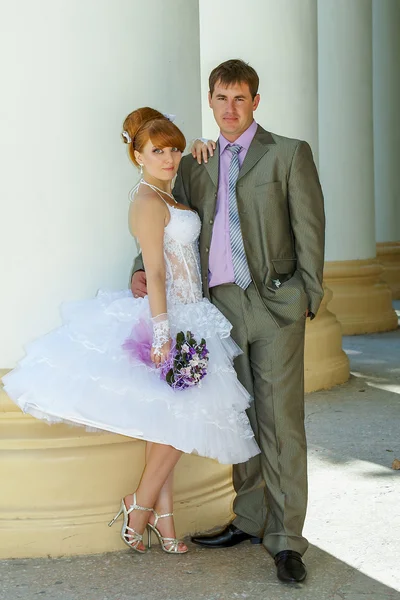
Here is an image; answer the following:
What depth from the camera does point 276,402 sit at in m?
4.57

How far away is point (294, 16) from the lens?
27.6 ft

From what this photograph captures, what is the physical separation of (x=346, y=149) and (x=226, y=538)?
7238 mm

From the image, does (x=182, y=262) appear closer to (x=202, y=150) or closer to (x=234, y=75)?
(x=202, y=150)

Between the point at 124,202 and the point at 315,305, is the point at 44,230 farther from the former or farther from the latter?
the point at 315,305

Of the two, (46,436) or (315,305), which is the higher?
(315,305)

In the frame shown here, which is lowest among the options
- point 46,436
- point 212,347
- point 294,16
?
point 46,436

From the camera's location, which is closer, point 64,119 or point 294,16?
point 64,119

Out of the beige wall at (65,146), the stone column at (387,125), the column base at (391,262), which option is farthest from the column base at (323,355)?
the column base at (391,262)

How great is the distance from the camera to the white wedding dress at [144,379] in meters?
4.42

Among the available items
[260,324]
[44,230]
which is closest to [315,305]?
[260,324]

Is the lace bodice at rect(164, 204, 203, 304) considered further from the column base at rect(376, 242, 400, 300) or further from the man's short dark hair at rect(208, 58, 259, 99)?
the column base at rect(376, 242, 400, 300)

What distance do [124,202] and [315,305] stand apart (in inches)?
42.3

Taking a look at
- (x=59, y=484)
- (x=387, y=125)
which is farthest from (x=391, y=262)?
(x=59, y=484)

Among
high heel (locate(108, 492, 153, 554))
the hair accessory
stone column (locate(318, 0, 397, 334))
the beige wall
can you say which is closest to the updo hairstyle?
the hair accessory
